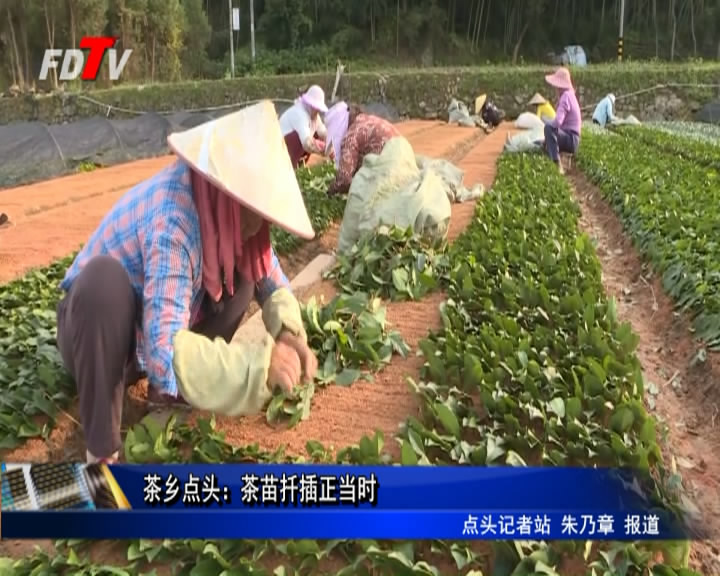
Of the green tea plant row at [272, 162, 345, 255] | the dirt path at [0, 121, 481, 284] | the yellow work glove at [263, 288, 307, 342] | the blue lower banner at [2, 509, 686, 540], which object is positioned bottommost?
the dirt path at [0, 121, 481, 284]

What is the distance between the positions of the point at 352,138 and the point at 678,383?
135 inches

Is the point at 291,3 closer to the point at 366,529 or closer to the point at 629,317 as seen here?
the point at 629,317

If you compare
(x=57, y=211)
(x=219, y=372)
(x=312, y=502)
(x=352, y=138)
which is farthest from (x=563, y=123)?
(x=312, y=502)

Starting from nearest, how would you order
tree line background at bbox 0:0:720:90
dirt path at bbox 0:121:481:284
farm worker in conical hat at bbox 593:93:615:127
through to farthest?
dirt path at bbox 0:121:481:284 < farm worker in conical hat at bbox 593:93:615:127 < tree line background at bbox 0:0:720:90

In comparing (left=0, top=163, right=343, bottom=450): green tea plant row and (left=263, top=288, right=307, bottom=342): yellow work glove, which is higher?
(left=263, top=288, right=307, bottom=342): yellow work glove

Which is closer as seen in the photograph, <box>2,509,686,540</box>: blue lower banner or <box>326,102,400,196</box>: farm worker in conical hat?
<box>2,509,686,540</box>: blue lower banner

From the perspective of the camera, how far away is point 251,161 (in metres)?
2.42

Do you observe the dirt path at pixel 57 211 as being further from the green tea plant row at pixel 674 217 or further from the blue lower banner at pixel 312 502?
the green tea plant row at pixel 674 217

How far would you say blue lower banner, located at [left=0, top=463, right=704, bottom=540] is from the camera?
1826mm

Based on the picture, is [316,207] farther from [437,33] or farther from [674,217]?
[437,33]

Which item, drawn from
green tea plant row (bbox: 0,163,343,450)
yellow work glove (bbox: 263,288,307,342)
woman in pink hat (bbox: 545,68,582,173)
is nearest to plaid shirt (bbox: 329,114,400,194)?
green tea plant row (bbox: 0,163,343,450)

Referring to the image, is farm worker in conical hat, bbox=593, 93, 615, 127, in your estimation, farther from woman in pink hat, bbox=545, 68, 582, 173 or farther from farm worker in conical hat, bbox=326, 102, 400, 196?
farm worker in conical hat, bbox=326, 102, 400, 196

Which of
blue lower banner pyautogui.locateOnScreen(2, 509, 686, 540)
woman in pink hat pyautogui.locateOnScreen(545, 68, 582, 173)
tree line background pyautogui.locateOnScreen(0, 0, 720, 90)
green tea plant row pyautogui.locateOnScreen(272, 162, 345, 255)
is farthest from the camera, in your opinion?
tree line background pyautogui.locateOnScreen(0, 0, 720, 90)

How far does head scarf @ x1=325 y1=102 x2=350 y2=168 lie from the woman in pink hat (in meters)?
4.61
